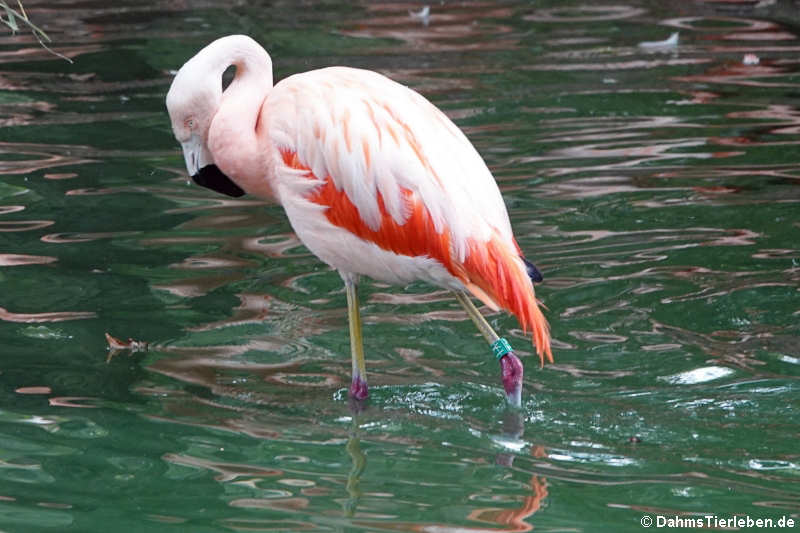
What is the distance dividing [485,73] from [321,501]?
539 centimetres

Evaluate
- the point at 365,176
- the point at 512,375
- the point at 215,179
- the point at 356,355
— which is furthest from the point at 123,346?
the point at 512,375

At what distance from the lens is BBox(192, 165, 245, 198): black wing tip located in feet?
14.2

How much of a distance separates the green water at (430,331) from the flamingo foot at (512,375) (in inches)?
2.6

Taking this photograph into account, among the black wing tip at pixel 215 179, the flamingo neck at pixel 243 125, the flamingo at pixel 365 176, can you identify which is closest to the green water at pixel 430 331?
the flamingo at pixel 365 176

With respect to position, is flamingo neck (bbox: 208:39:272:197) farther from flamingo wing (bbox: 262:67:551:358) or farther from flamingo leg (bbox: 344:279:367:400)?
flamingo leg (bbox: 344:279:367:400)

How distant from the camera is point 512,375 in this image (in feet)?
12.9

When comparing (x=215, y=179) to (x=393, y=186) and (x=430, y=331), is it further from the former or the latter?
(x=430, y=331)

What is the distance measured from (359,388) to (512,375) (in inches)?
19.1

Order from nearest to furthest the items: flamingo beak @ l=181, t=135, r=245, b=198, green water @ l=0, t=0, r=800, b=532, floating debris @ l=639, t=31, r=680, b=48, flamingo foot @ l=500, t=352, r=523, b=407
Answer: green water @ l=0, t=0, r=800, b=532
flamingo foot @ l=500, t=352, r=523, b=407
flamingo beak @ l=181, t=135, r=245, b=198
floating debris @ l=639, t=31, r=680, b=48

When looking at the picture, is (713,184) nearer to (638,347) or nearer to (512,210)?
(512,210)

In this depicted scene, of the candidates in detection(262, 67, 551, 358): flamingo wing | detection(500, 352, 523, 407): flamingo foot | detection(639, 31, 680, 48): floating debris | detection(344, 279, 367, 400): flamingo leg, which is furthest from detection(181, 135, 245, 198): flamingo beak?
detection(639, 31, 680, 48): floating debris

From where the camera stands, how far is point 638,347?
4.38 meters

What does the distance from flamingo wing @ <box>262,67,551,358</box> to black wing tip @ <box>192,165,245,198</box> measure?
0.30 meters

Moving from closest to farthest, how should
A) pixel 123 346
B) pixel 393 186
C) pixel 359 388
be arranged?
pixel 393 186 < pixel 359 388 < pixel 123 346
